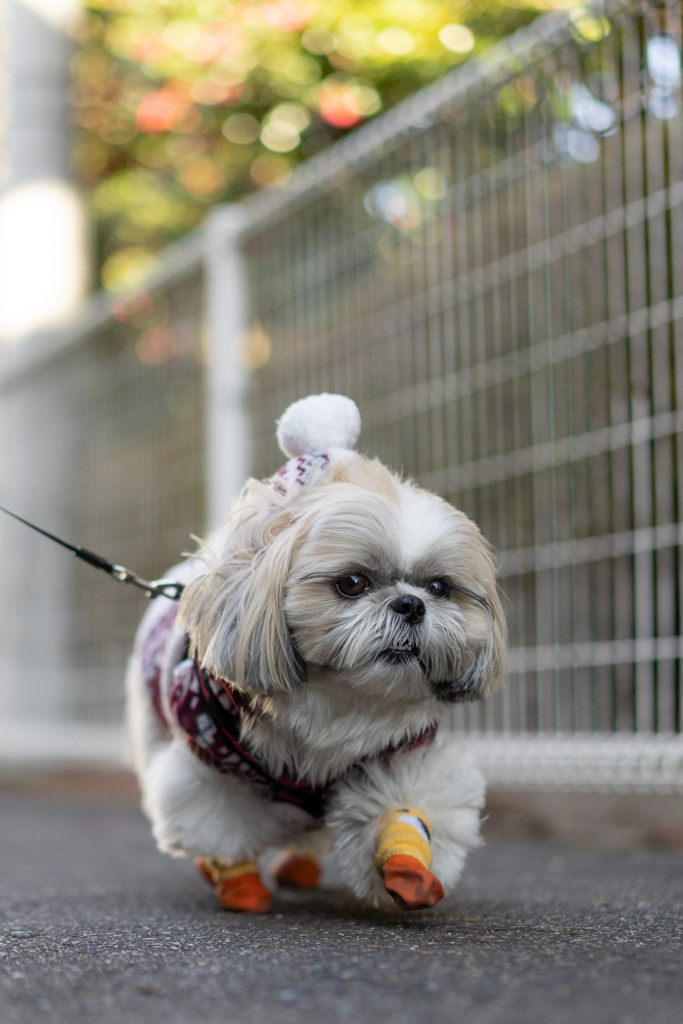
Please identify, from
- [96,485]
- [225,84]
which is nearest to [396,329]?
[96,485]

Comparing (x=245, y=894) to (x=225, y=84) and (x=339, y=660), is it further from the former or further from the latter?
(x=225, y=84)

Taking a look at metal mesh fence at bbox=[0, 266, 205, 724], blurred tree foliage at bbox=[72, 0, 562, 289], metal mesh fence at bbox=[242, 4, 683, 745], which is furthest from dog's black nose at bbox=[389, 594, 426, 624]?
blurred tree foliage at bbox=[72, 0, 562, 289]

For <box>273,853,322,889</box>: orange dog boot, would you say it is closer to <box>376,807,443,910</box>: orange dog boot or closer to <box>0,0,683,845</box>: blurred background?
<box>0,0,683,845</box>: blurred background

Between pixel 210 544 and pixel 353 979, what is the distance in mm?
790

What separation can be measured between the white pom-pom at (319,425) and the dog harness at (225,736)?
44 cm

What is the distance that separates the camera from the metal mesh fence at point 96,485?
4.79 meters

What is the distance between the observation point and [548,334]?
316 cm

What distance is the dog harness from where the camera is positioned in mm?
1885

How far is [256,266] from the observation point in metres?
4.39

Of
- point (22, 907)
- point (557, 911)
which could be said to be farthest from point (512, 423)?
point (22, 907)

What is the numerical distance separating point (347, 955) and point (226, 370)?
3.16 metres

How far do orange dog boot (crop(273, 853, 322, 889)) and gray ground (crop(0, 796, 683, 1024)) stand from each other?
93 mm

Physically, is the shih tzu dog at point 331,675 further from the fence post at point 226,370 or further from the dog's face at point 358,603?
the fence post at point 226,370

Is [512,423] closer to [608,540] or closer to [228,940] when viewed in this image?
[608,540]
